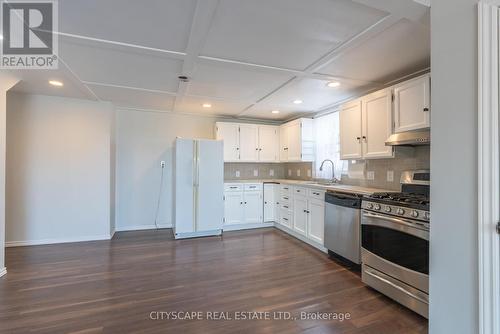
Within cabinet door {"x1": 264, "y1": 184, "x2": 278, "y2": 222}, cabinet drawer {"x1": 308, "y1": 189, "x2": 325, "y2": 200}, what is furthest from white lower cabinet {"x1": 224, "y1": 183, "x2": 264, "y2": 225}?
cabinet drawer {"x1": 308, "y1": 189, "x2": 325, "y2": 200}

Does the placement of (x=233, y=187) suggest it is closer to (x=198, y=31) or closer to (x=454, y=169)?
(x=198, y=31)

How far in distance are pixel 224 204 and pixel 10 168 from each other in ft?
10.8

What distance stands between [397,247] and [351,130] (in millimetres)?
1638

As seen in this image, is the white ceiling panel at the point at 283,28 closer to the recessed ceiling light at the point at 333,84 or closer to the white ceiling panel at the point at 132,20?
the white ceiling panel at the point at 132,20

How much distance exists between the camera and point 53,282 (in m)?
2.48

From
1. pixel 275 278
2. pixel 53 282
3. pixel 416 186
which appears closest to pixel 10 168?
pixel 53 282

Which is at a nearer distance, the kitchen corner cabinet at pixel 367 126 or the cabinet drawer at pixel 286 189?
the kitchen corner cabinet at pixel 367 126

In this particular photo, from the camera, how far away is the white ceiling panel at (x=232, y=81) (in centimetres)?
259

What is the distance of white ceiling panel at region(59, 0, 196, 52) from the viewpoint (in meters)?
1.56

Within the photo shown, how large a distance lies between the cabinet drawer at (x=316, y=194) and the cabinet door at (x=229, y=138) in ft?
6.08

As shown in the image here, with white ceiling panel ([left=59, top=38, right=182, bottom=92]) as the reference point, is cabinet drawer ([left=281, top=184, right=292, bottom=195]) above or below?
below

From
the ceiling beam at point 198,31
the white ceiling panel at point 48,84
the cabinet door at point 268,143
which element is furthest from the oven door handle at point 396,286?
the white ceiling panel at point 48,84

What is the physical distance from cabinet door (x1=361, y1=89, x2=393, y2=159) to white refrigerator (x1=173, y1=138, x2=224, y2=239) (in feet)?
7.88

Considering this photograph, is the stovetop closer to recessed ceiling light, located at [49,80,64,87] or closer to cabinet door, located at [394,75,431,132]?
cabinet door, located at [394,75,431,132]
